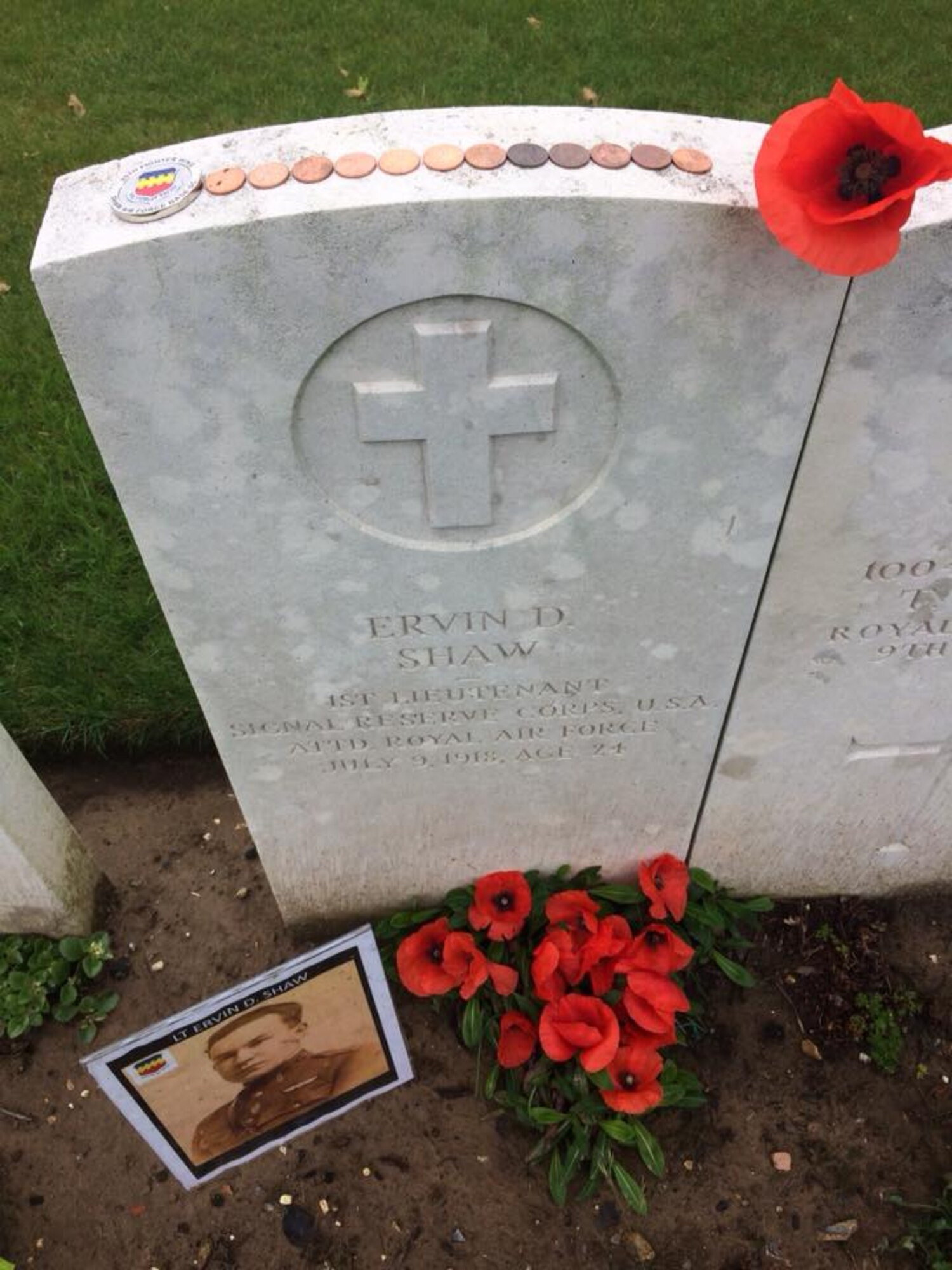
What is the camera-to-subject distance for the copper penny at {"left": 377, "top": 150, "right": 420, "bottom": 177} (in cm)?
142

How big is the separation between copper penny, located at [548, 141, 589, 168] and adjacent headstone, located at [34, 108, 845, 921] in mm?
18

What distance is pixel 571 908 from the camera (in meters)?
2.64

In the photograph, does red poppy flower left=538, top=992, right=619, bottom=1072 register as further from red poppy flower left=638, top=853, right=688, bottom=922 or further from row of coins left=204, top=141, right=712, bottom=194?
row of coins left=204, top=141, right=712, bottom=194

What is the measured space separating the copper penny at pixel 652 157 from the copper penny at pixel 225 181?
577 millimetres

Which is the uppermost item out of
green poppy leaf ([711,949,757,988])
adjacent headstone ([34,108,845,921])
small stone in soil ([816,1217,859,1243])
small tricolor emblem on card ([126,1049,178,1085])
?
adjacent headstone ([34,108,845,921])

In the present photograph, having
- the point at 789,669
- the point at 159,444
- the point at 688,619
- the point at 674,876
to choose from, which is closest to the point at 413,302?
the point at 159,444

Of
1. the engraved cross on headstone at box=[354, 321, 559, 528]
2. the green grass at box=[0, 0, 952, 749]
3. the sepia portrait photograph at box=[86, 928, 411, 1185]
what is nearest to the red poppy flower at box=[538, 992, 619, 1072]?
the sepia portrait photograph at box=[86, 928, 411, 1185]

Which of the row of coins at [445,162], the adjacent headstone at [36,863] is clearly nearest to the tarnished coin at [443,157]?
the row of coins at [445,162]

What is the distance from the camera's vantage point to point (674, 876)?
2.69 metres

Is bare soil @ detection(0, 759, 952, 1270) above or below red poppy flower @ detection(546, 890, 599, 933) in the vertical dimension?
below

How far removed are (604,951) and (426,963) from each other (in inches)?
18.4

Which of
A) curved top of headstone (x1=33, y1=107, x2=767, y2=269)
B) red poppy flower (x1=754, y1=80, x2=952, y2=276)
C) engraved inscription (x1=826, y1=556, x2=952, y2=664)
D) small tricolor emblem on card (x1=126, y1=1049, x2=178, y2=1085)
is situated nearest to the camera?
red poppy flower (x1=754, y1=80, x2=952, y2=276)

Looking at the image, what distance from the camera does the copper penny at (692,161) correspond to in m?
1.44

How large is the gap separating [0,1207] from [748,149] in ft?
9.49
